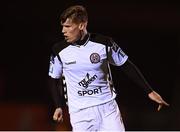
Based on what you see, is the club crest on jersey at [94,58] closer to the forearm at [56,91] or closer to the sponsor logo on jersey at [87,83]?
the sponsor logo on jersey at [87,83]

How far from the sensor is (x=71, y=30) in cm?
160

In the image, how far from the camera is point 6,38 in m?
2.28

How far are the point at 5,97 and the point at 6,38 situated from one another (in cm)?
29

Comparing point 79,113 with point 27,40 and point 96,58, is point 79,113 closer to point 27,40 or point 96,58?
point 96,58

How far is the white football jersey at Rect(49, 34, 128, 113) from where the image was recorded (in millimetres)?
1604

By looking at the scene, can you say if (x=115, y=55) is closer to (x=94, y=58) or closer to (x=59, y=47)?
(x=94, y=58)

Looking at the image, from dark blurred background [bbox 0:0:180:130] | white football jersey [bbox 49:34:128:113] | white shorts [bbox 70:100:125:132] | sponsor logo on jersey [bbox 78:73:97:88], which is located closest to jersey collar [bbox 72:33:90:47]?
white football jersey [bbox 49:34:128:113]

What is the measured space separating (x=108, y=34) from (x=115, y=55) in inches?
20.5

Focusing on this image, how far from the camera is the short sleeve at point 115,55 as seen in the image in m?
1.62

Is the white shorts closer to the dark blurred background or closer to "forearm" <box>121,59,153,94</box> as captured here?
"forearm" <box>121,59,153,94</box>

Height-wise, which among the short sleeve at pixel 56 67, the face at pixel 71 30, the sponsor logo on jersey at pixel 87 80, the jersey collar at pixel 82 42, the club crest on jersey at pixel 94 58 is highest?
the face at pixel 71 30

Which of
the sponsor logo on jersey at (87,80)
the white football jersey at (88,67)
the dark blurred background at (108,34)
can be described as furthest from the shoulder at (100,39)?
the dark blurred background at (108,34)

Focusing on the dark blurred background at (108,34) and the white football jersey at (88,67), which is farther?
the dark blurred background at (108,34)

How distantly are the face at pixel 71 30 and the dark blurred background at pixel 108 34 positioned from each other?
49cm
